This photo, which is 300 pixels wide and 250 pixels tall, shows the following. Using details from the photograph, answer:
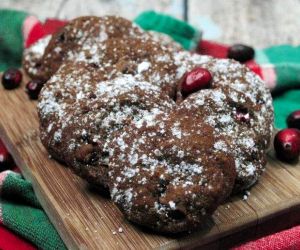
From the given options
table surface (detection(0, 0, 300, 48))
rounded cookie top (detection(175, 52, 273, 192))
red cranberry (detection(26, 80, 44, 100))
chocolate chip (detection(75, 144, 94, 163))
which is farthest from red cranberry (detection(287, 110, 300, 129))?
table surface (detection(0, 0, 300, 48))

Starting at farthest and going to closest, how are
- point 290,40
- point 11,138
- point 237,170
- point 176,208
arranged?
point 290,40 → point 11,138 → point 237,170 → point 176,208

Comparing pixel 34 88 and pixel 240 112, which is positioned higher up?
pixel 240 112

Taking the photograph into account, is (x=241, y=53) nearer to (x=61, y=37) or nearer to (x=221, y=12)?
(x=61, y=37)

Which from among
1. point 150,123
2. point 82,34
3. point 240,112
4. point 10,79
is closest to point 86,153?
point 150,123

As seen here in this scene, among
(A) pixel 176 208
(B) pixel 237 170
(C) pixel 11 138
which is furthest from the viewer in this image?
(C) pixel 11 138

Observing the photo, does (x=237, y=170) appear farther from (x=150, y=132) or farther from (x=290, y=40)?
(x=290, y=40)

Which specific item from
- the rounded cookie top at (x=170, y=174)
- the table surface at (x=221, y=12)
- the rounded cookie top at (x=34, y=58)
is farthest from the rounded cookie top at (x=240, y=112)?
the table surface at (x=221, y=12)

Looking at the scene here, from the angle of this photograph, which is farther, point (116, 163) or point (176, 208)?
point (116, 163)

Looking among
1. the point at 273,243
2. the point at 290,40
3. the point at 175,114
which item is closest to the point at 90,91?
the point at 175,114
